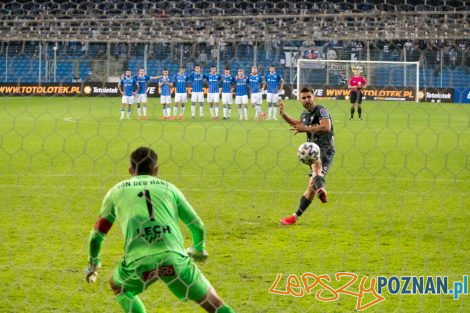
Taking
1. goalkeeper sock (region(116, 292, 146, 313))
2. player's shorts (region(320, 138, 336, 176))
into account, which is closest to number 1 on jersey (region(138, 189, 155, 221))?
goalkeeper sock (region(116, 292, 146, 313))

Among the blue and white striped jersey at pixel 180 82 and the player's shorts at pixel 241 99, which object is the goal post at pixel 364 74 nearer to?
the player's shorts at pixel 241 99

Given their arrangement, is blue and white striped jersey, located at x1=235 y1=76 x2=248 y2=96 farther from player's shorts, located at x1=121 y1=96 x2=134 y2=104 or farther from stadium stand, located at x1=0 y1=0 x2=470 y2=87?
player's shorts, located at x1=121 y1=96 x2=134 y2=104

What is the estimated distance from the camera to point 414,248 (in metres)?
8.73

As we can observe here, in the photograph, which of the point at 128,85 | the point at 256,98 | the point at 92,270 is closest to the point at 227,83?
the point at 256,98

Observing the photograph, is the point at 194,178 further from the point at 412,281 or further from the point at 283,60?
the point at 283,60

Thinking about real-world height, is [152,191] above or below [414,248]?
above

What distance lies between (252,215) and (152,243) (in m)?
5.61

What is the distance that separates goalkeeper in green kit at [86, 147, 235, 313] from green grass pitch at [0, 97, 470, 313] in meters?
1.38

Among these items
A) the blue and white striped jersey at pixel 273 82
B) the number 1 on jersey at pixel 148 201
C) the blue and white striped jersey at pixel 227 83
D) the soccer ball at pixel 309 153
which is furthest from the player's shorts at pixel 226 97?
the number 1 on jersey at pixel 148 201

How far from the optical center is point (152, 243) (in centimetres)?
507

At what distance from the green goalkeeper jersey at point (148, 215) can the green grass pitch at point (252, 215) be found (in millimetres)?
1487

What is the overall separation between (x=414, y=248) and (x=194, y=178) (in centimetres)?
605

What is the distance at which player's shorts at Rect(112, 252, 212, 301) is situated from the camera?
504 centimetres

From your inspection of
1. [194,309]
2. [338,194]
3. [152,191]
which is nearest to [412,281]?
[194,309]
